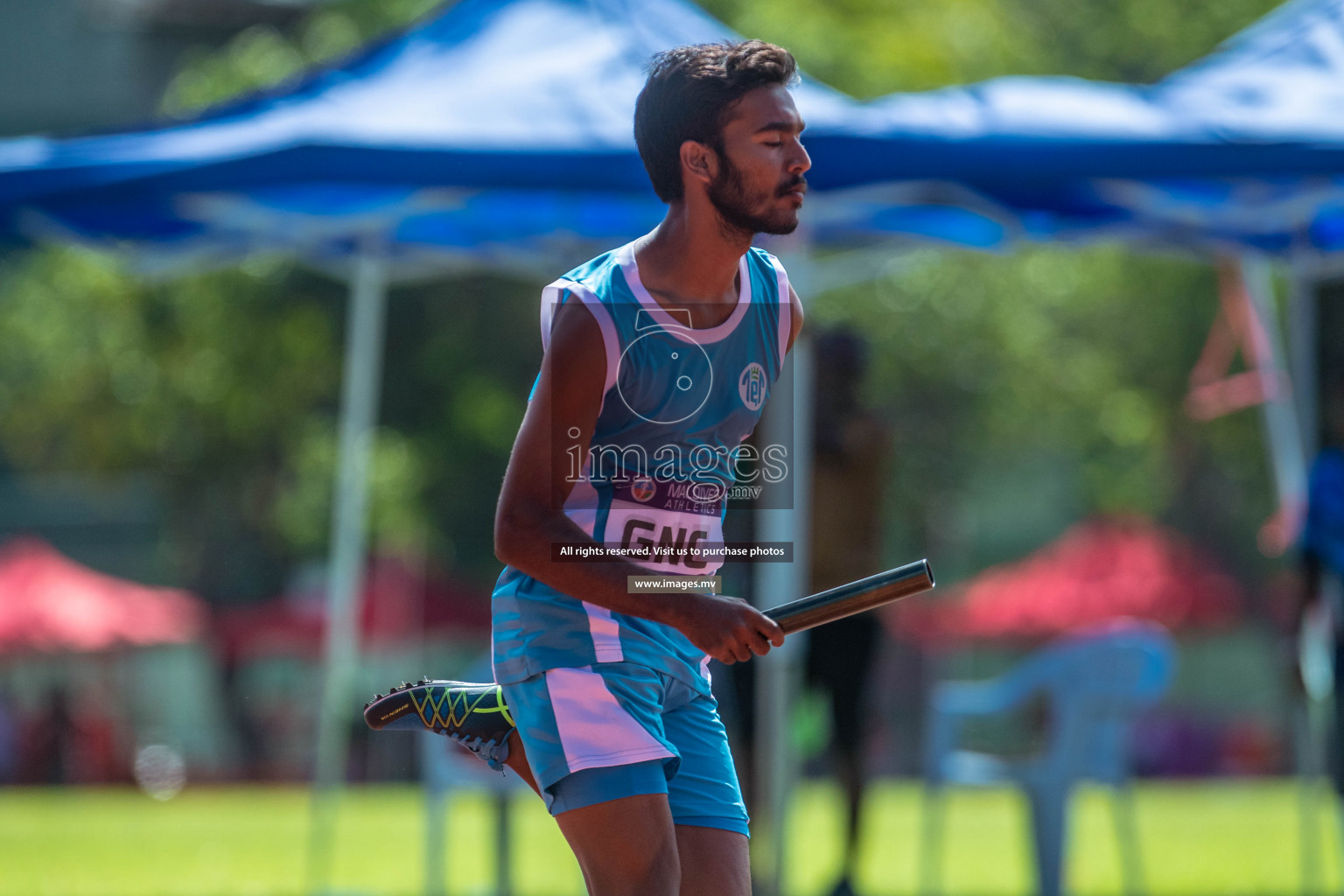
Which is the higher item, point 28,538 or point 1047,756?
point 28,538

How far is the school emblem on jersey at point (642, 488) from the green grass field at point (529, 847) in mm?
3804

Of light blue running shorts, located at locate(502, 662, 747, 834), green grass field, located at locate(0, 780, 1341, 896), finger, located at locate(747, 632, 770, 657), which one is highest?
finger, located at locate(747, 632, 770, 657)

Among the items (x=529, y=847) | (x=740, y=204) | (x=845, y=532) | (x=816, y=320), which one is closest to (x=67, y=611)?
(x=816, y=320)

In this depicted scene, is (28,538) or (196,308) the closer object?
(196,308)

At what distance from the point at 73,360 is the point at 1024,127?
18515 millimetres

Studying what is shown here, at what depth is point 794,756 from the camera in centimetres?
588

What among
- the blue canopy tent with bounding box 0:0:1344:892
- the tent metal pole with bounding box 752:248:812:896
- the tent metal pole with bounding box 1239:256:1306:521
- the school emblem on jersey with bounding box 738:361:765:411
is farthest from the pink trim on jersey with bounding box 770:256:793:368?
the tent metal pole with bounding box 1239:256:1306:521

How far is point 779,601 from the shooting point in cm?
564

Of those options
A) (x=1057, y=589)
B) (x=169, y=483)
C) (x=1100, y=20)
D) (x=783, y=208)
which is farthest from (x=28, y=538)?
(x=783, y=208)

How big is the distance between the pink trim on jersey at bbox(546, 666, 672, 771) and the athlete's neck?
58 cm

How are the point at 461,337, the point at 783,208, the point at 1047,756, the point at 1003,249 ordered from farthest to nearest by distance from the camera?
the point at 461,337
the point at 1003,249
the point at 1047,756
the point at 783,208

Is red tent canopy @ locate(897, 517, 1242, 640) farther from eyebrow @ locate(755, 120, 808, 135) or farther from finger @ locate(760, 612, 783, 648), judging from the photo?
finger @ locate(760, 612, 783, 648)

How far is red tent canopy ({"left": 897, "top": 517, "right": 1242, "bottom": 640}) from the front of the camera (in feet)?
71.5

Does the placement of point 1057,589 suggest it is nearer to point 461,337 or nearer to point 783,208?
point 461,337
